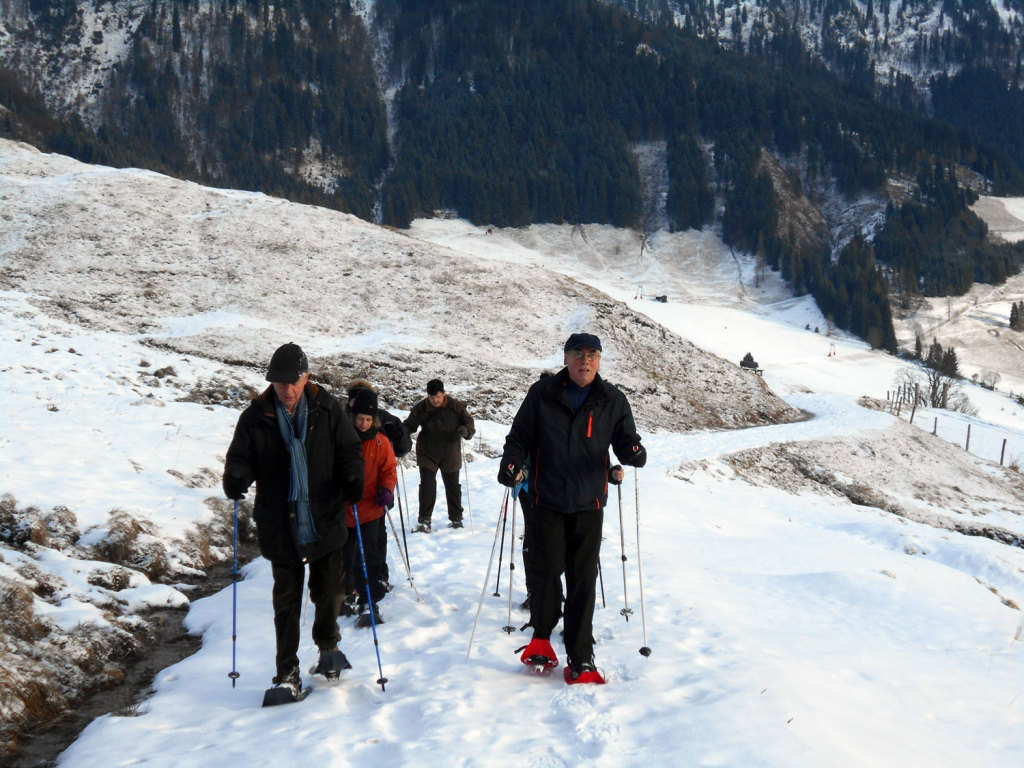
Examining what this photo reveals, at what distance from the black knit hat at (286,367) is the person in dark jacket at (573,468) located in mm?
1717

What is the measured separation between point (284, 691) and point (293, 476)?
1.73m

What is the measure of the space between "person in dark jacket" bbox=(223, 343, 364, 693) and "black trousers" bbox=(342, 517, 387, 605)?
177 centimetres

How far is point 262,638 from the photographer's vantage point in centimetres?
710

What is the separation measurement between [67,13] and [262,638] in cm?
22972

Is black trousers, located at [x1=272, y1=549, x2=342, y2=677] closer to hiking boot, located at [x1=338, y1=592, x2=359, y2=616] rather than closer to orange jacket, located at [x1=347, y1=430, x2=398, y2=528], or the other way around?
orange jacket, located at [x1=347, y1=430, x2=398, y2=528]

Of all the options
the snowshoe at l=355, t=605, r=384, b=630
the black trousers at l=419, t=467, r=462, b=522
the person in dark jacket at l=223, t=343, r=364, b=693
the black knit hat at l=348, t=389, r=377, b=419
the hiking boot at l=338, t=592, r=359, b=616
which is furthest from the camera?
the black trousers at l=419, t=467, r=462, b=522

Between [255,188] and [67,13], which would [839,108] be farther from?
[67,13]

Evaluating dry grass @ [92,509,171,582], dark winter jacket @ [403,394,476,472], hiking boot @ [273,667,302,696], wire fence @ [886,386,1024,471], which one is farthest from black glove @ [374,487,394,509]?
wire fence @ [886,386,1024,471]

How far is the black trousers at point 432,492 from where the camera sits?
36.6 ft

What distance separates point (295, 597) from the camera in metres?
5.40

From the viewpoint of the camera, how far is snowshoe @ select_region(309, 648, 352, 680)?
A: 5.64 metres

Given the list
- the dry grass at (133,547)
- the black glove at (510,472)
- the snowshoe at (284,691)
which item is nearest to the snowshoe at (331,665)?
the snowshoe at (284,691)

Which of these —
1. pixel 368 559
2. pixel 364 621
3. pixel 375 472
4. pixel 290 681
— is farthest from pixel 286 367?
pixel 364 621

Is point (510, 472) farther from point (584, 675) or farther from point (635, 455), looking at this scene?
point (584, 675)
